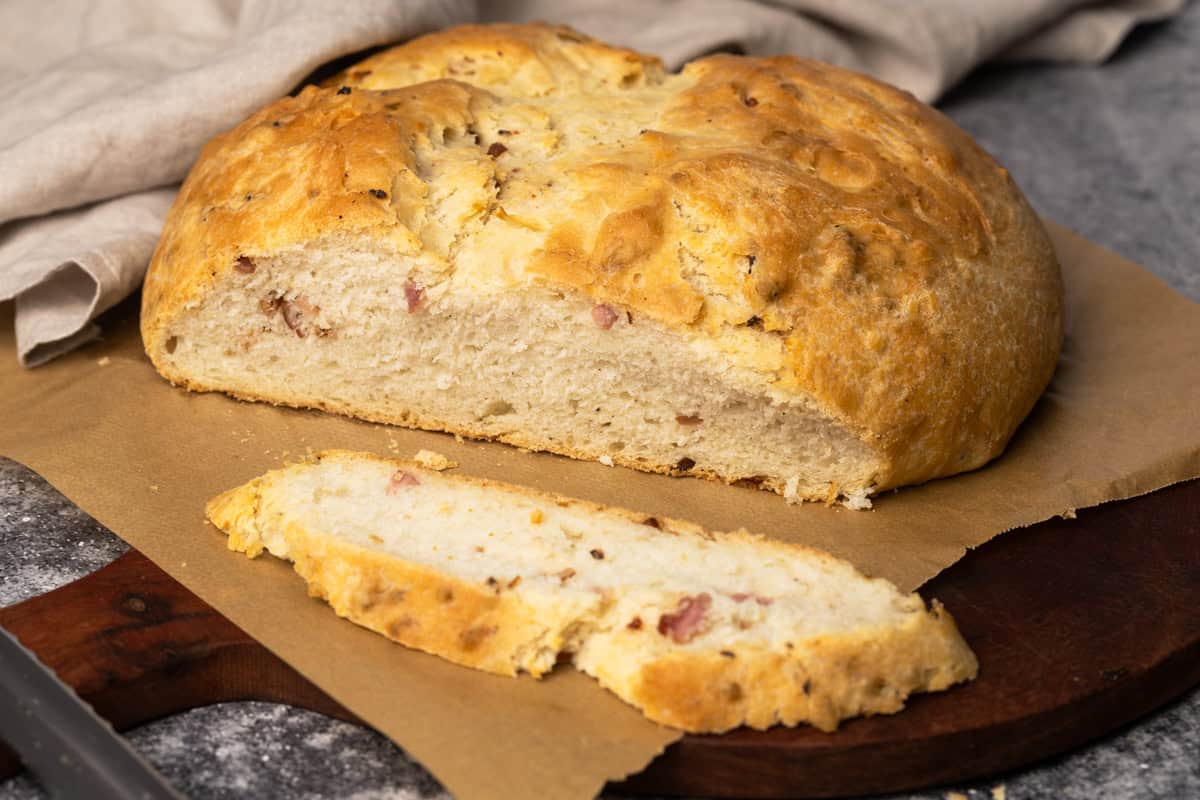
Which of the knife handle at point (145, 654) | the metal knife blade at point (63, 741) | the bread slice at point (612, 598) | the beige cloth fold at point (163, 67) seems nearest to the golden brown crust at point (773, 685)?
the bread slice at point (612, 598)

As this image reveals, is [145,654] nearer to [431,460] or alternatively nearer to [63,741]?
[63,741]

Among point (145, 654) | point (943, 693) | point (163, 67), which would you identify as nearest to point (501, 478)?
point (145, 654)

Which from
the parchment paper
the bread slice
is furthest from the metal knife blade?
the bread slice

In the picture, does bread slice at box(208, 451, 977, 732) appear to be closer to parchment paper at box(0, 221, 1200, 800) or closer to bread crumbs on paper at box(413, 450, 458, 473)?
parchment paper at box(0, 221, 1200, 800)

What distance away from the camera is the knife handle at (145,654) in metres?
3.05

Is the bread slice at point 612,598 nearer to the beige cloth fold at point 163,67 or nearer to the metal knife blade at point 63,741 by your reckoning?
the metal knife blade at point 63,741

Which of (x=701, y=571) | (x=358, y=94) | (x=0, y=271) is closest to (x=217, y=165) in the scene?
(x=358, y=94)

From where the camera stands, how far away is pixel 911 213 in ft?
12.6

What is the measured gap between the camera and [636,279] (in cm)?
A: 359

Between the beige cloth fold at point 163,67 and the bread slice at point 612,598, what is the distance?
1.37m

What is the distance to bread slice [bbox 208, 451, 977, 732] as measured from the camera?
2.88 metres

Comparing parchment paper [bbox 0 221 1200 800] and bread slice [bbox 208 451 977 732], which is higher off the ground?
bread slice [bbox 208 451 977 732]

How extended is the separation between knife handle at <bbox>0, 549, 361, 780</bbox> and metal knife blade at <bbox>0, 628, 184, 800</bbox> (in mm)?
155

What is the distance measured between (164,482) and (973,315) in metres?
2.24
